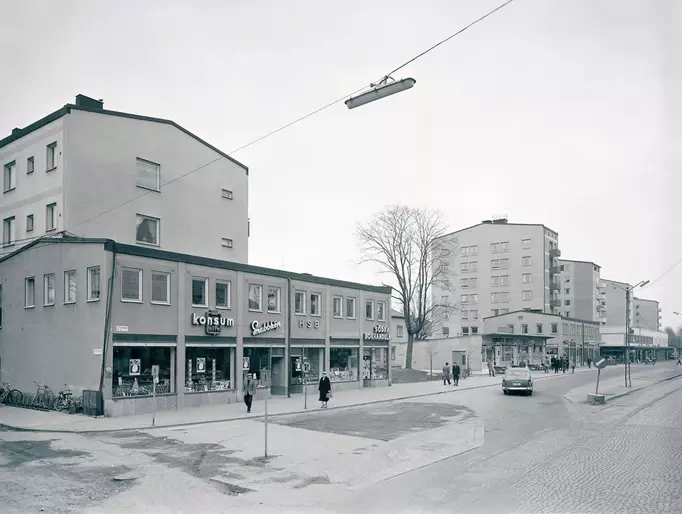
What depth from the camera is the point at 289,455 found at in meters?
15.5

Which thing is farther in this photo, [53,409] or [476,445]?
[53,409]

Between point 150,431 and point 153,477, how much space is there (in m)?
7.47

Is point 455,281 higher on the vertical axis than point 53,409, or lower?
higher

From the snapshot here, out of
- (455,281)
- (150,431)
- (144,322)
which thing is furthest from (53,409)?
(455,281)

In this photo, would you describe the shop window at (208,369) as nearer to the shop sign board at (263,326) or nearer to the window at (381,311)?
the shop sign board at (263,326)

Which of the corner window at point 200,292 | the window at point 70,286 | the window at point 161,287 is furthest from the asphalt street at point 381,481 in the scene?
the corner window at point 200,292

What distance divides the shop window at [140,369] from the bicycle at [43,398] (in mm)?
3099

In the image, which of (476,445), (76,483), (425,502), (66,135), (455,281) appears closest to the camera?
(425,502)

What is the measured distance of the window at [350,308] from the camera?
131ft

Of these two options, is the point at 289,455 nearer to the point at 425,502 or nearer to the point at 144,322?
the point at 425,502

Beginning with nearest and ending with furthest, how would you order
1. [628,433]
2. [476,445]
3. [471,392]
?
[476,445] → [628,433] → [471,392]

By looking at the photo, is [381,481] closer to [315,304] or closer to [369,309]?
[315,304]

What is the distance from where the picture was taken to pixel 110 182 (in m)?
33.6

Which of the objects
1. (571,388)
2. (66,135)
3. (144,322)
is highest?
(66,135)
